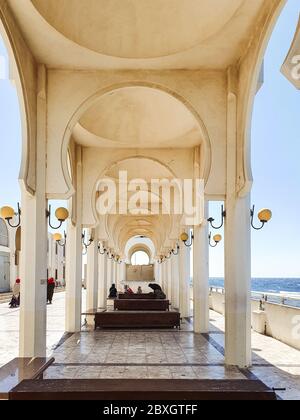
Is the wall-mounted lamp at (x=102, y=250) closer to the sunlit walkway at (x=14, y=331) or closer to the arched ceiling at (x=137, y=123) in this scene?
the sunlit walkway at (x=14, y=331)

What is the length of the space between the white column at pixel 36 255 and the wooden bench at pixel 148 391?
4056 millimetres

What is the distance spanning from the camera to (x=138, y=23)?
8.27 m

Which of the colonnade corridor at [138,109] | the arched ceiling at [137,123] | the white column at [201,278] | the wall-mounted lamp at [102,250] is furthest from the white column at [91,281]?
the colonnade corridor at [138,109]

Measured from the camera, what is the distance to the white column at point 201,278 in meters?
13.6

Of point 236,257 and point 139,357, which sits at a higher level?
point 236,257

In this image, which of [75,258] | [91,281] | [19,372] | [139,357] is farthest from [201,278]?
[19,372]

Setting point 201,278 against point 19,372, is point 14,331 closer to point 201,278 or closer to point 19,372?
point 201,278

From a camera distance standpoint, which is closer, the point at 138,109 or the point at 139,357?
the point at 139,357

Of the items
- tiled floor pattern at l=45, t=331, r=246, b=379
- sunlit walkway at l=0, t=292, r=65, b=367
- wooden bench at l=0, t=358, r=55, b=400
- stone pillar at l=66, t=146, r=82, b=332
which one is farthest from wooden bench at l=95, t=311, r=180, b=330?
wooden bench at l=0, t=358, r=55, b=400

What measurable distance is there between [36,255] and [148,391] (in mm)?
4913

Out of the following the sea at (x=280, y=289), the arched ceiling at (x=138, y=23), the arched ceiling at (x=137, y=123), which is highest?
the arched ceiling at (x=138, y=23)

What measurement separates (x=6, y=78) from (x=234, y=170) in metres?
4.42

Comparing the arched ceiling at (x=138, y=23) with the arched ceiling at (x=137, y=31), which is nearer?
the arched ceiling at (x=137, y=31)

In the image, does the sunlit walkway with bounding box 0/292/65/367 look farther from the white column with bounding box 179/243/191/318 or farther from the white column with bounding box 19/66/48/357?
the white column with bounding box 179/243/191/318
